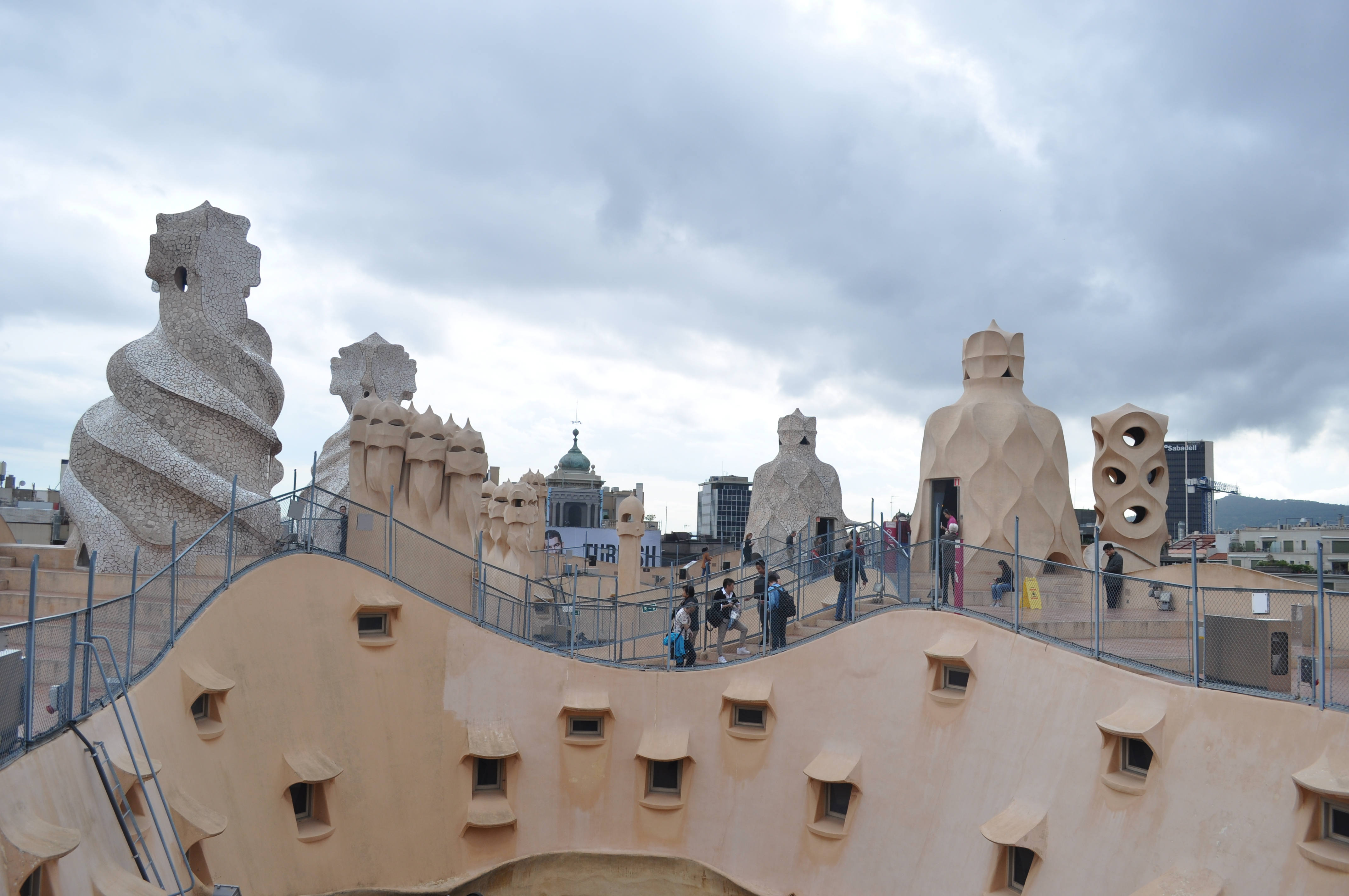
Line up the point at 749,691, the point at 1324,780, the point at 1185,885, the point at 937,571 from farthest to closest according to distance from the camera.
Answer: the point at 749,691 < the point at 937,571 < the point at 1185,885 < the point at 1324,780

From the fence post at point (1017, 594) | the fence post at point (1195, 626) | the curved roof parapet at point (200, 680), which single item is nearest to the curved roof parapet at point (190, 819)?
the curved roof parapet at point (200, 680)

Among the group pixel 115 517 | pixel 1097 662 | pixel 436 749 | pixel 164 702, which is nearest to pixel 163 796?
pixel 164 702

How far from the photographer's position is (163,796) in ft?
31.6

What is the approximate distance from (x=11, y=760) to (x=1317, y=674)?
11029mm

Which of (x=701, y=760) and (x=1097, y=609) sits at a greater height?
(x=1097, y=609)

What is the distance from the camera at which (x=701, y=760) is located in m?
14.5

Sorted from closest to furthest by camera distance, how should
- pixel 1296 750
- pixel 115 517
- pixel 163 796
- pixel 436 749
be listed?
pixel 1296 750, pixel 163 796, pixel 436 749, pixel 115 517

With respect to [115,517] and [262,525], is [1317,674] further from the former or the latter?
[115,517]

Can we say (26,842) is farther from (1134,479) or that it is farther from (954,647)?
(1134,479)

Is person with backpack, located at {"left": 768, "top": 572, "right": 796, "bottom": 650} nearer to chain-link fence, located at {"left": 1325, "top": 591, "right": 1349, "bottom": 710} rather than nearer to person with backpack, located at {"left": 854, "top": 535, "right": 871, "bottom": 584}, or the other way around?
person with backpack, located at {"left": 854, "top": 535, "right": 871, "bottom": 584}

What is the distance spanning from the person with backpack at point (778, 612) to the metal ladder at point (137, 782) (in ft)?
27.0

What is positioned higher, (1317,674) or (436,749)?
(1317,674)

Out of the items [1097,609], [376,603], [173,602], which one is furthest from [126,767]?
[1097,609]

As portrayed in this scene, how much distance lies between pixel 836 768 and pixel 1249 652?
18.4 feet
